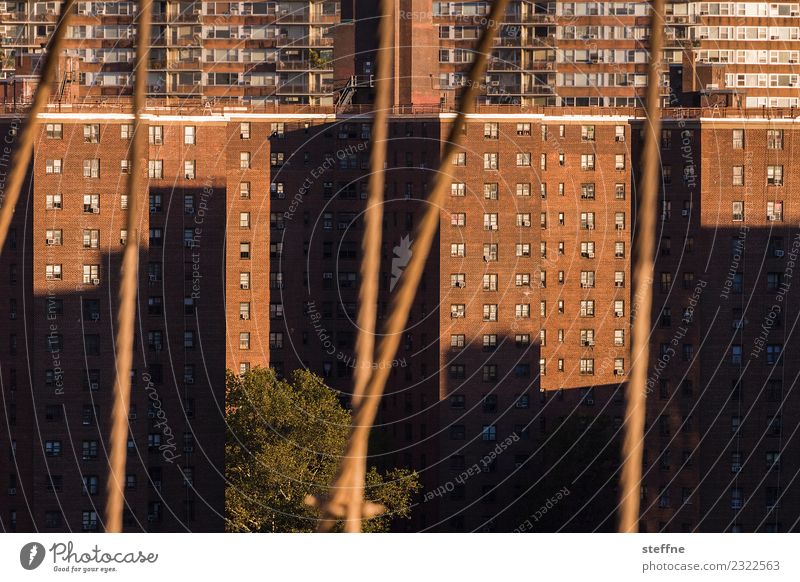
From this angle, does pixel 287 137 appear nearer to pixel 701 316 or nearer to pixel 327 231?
pixel 327 231

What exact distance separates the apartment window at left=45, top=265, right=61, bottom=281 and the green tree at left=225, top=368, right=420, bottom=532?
255 inches

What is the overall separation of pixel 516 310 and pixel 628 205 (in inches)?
258

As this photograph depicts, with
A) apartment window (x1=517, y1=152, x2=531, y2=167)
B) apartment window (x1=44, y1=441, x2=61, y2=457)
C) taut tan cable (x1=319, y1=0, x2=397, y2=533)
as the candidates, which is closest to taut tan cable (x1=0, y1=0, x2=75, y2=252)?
taut tan cable (x1=319, y1=0, x2=397, y2=533)

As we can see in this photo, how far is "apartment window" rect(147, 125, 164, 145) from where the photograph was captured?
46.6 meters

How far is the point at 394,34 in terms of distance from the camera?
2073 inches

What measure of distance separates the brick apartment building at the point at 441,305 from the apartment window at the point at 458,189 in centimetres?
7

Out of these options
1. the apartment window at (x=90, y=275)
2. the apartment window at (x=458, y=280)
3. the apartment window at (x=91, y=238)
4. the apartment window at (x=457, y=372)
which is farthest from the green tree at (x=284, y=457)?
the apartment window at (x=91, y=238)

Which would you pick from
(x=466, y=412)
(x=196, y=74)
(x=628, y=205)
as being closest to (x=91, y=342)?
(x=466, y=412)

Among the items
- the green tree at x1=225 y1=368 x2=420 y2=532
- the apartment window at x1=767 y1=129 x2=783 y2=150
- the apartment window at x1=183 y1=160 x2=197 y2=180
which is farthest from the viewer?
the apartment window at x1=767 y1=129 x2=783 y2=150

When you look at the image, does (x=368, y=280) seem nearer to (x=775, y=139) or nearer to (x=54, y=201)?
(x=54, y=201)

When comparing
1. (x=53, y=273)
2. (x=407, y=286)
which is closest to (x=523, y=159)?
(x=53, y=273)

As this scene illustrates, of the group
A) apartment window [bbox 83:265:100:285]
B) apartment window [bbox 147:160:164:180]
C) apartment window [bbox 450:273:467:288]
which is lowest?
apartment window [bbox 450:273:467:288]

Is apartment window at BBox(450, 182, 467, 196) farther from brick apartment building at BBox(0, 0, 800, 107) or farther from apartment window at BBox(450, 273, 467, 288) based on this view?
brick apartment building at BBox(0, 0, 800, 107)

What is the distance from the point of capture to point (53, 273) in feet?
141
